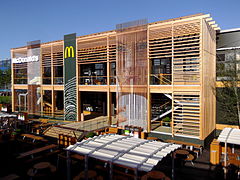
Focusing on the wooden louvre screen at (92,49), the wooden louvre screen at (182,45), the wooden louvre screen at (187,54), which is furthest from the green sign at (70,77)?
the wooden louvre screen at (187,54)

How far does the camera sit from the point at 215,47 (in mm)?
16406

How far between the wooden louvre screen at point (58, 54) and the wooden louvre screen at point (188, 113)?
1278 cm

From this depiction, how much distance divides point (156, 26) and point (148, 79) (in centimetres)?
385

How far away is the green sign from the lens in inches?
774

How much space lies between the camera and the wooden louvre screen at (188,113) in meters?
13.0

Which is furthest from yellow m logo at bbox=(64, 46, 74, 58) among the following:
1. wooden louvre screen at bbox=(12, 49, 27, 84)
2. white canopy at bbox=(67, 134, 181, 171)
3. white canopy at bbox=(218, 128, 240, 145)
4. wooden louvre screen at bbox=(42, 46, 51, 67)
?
white canopy at bbox=(218, 128, 240, 145)

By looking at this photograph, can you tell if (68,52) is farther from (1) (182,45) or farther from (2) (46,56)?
(1) (182,45)

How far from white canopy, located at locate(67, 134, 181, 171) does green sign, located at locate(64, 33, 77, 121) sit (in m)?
11.5

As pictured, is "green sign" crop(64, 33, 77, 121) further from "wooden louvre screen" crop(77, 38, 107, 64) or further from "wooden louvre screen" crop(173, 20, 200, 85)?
"wooden louvre screen" crop(173, 20, 200, 85)

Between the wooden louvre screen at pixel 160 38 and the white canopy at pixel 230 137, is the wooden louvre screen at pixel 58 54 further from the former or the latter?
the white canopy at pixel 230 137

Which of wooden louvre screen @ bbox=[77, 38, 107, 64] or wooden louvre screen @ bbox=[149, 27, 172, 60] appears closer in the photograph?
wooden louvre screen @ bbox=[149, 27, 172, 60]

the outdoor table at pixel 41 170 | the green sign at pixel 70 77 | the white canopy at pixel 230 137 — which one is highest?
the green sign at pixel 70 77

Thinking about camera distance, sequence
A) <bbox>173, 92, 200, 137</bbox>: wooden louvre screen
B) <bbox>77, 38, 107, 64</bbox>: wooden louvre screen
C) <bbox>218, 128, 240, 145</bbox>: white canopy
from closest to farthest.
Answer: <bbox>218, 128, 240, 145</bbox>: white canopy < <bbox>173, 92, 200, 137</bbox>: wooden louvre screen < <bbox>77, 38, 107, 64</bbox>: wooden louvre screen

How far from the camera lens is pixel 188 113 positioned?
13461 mm
